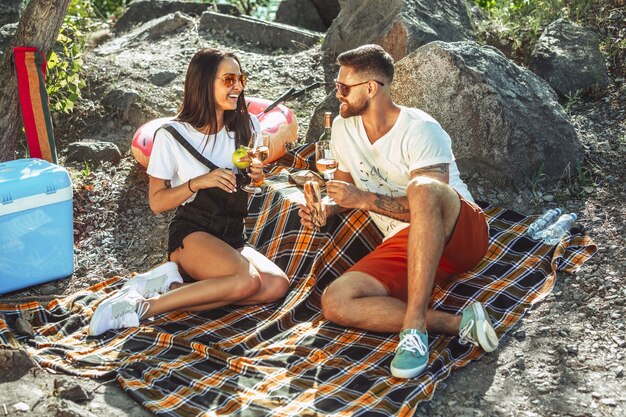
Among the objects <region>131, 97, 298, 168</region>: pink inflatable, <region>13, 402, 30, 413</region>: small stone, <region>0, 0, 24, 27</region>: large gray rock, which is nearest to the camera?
<region>13, 402, 30, 413</region>: small stone

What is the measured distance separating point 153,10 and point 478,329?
6.89 metres

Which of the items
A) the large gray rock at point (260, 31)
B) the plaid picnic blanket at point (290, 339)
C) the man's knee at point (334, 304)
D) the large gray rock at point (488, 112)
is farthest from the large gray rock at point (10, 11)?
the man's knee at point (334, 304)

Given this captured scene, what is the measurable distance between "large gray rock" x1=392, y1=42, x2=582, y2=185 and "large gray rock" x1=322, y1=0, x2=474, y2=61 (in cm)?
90

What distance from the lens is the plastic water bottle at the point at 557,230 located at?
17.1ft

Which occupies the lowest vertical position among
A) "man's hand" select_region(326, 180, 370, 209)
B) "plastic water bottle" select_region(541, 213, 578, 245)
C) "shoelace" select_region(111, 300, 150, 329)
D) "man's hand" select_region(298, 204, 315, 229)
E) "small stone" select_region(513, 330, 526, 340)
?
"small stone" select_region(513, 330, 526, 340)

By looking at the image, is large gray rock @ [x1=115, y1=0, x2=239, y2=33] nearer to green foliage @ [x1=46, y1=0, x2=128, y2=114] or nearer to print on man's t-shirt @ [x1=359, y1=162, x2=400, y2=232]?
green foliage @ [x1=46, y1=0, x2=128, y2=114]

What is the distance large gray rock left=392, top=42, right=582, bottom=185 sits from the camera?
5844 millimetres

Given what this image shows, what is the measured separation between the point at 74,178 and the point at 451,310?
3198mm

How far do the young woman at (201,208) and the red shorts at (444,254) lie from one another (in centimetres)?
62

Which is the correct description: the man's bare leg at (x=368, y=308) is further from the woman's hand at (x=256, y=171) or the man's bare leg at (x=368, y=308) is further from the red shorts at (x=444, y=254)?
the woman's hand at (x=256, y=171)

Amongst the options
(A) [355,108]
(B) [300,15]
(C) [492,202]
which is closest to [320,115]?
(C) [492,202]

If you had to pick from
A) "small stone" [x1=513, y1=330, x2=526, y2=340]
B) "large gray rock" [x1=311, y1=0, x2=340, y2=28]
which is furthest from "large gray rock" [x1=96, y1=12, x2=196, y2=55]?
"small stone" [x1=513, y1=330, x2=526, y2=340]

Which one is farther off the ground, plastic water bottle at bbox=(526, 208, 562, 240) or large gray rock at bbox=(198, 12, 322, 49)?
large gray rock at bbox=(198, 12, 322, 49)

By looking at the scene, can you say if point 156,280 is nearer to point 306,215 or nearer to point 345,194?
point 306,215
